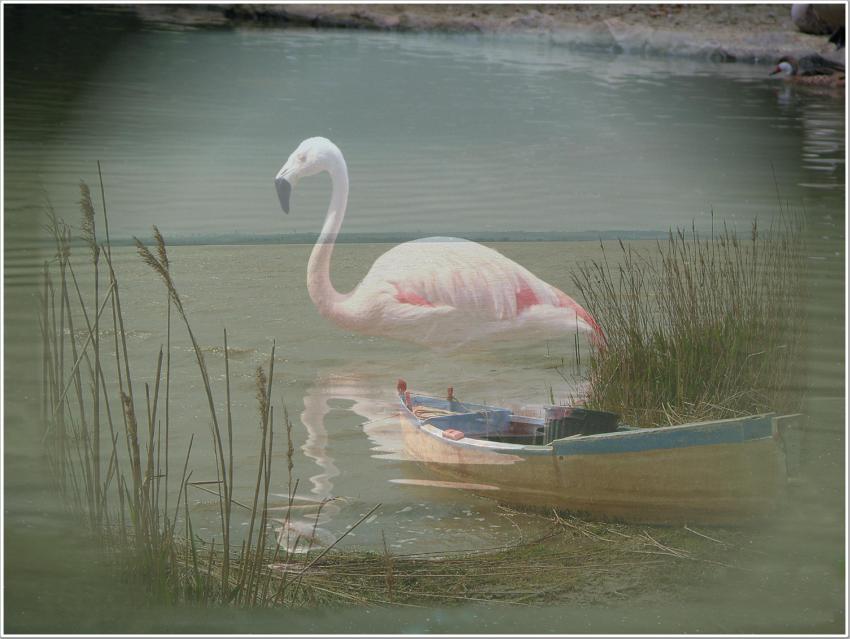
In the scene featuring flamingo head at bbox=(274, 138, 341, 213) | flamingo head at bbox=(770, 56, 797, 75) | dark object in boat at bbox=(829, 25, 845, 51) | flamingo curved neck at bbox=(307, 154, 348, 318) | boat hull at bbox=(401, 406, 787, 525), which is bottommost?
boat hull at bbox=(401, 406, 787, 525)

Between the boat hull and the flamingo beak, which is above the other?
the flamingo beak

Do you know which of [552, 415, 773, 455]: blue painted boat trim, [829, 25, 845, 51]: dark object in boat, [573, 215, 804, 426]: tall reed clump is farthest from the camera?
[829, 25, 845, 51]: dark object in boat

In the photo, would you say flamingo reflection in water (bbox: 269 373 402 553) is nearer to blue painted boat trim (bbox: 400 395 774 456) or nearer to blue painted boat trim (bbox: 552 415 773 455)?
blue painted boat trim (bbox: 400 395 774 456)

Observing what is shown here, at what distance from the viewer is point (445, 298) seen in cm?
254

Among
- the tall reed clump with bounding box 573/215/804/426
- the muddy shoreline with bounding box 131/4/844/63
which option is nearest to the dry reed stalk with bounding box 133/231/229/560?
the tall reed clump with bounding box 573/215/804/426

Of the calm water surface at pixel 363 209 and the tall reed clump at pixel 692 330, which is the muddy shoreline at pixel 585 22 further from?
the tall reed clump at pixel 692 330


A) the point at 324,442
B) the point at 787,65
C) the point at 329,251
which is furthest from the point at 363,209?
the point at 787,65

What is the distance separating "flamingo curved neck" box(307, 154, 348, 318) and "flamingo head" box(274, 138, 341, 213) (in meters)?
0.02

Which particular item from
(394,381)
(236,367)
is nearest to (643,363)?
(394,381)

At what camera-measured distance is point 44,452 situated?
2383 mm

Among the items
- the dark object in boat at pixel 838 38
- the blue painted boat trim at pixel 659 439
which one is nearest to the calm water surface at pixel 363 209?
the blue painted boat trim at pixel 659 439

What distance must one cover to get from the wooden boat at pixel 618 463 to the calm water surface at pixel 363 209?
6cm

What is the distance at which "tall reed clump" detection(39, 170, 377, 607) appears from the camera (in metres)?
2.21

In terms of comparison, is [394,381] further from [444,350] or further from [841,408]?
[841,408]
